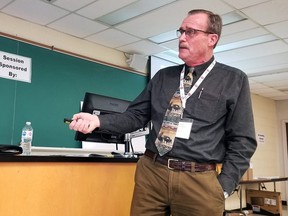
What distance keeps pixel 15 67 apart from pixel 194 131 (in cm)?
303

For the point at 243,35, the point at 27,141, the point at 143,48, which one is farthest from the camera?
the point at 143,48

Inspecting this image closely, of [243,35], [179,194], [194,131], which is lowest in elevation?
[179,194]

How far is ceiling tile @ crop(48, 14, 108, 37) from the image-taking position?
3742 millimetres

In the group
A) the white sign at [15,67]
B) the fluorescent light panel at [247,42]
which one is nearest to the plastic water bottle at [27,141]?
the white sign at [15,67]

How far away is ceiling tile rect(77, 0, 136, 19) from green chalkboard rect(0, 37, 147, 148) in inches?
31.7

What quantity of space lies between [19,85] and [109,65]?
4.60 feet

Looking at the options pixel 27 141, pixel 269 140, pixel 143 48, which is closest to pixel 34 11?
pixel 27 141

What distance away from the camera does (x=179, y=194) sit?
124cm

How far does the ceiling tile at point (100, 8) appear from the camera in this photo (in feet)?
10.8

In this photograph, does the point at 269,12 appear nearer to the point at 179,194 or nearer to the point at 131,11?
the point at 131,11

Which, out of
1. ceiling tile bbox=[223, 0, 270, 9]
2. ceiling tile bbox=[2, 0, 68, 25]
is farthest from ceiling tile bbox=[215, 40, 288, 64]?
ceiling tile bbox=[2, 0, 68, 25]

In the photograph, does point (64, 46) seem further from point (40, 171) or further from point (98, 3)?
point (40, 171)

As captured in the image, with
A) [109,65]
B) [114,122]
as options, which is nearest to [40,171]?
[114,122]

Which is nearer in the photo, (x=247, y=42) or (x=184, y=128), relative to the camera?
(x=184, y=128)
